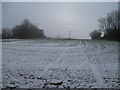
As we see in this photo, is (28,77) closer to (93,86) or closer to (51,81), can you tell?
(51,81)

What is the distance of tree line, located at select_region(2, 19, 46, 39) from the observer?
1905 cm

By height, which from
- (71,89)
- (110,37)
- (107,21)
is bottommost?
(71,89)

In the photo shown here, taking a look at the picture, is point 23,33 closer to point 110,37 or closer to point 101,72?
point 110,37

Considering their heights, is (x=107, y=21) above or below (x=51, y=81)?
above

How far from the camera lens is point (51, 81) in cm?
265

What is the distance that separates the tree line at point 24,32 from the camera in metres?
19.0

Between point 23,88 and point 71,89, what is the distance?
871mm

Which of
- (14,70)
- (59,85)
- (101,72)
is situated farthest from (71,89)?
(14,70)

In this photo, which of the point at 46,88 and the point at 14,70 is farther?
the point at 14,70

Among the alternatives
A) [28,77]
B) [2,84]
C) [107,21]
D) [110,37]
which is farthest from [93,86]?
[107,21]

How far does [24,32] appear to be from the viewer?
2055 cm

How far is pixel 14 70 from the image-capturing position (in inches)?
130

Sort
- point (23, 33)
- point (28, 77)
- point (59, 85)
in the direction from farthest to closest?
point (23, 33) → point (28, 77) → point (59, 85)

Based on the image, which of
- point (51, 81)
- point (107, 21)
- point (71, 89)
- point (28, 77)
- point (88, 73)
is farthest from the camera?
point (107, 21)
